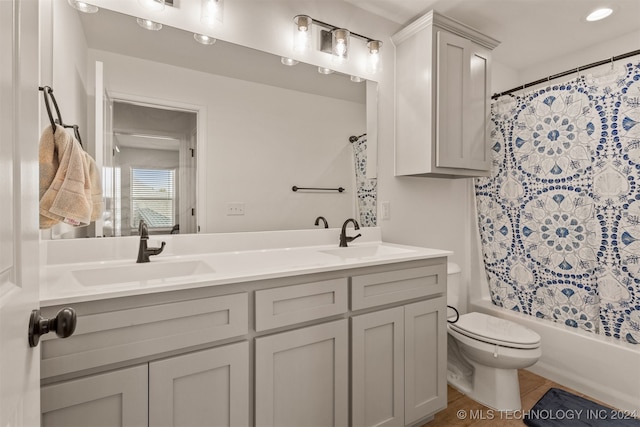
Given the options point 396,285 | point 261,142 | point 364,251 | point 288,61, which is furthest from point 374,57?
point 396,285

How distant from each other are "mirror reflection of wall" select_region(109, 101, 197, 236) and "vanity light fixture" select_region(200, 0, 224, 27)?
0.46 m

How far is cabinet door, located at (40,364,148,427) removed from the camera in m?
0.85

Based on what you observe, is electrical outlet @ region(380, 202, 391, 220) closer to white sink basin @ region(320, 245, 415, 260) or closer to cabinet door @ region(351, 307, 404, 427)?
white sink basin @ region(320, 245, 415, 260)

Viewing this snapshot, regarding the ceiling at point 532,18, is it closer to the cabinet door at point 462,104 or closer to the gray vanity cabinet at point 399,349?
the cabinet door at point 462,104

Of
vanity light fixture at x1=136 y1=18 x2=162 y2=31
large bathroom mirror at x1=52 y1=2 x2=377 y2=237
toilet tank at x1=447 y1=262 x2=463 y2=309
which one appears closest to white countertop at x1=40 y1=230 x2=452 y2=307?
large bathroom mirror at x1=52 y1=2 x2=377 y2=237

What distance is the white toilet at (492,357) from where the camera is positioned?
174 cm

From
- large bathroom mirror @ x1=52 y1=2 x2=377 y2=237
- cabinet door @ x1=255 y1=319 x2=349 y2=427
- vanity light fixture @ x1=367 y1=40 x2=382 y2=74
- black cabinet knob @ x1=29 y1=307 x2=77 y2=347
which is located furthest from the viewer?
vanity light fixture @ x1=367 y1=40 x2=382 y2=74

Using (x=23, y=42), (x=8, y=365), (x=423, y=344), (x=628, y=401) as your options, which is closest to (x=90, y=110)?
(x=23, y=42)

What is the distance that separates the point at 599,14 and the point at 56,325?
319 cm

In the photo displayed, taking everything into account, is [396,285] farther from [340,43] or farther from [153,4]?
[153,4]

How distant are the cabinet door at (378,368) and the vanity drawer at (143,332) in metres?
0.55

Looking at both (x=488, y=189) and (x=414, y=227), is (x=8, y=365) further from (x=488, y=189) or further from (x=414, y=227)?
(x=488, y=189)

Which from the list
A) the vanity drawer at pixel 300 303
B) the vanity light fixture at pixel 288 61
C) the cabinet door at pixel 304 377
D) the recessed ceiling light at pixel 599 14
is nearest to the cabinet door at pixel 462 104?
the recessed ceiling light at pixel 599 14

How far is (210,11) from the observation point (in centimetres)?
152
